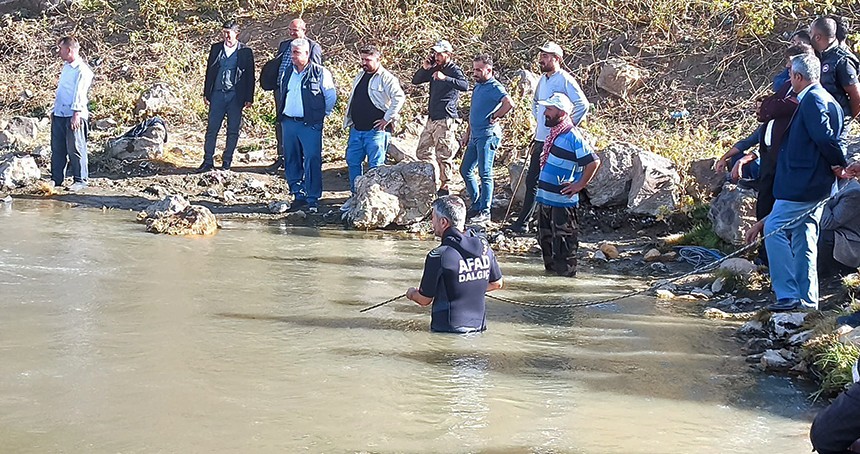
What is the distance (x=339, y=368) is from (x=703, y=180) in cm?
600

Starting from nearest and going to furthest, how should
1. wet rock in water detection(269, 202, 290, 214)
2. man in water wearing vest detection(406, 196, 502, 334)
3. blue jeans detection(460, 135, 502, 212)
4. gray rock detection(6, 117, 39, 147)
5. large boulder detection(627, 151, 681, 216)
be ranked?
man in water wearing vest detection(406, 196, 502, 334), large boulder detection(627, 151, 681, 216), blue jeans detection(460, 135, 502, 212), wet rock in water detection(269, 202, 290, 214), gray rock detection(6, 117, 39, 147)

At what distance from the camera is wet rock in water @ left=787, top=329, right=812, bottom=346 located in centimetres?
748

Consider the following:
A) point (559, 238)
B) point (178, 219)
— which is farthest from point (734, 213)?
point (178, 219)

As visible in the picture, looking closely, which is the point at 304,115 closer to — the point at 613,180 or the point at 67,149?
the point at 67,149

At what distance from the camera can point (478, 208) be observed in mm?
12406

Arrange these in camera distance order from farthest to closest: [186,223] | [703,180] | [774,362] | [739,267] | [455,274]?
1. [703,180]
2. [186,223]
3. [739,267]
4. [455,274]
5. [774,362]

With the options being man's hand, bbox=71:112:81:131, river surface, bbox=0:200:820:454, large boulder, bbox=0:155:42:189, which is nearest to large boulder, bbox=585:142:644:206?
river surface, bbox=0:200:820:454

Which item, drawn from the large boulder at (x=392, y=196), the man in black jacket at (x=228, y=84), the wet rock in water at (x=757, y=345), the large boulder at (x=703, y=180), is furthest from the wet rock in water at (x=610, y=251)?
the man in black jacket at (x=228, y=84)

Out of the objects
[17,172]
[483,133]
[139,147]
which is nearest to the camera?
[483,133]

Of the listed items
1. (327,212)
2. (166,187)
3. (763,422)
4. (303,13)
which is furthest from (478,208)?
(303,13)

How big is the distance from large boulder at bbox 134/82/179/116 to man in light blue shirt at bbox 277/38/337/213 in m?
4.30

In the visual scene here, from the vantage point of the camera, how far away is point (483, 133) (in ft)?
39.8

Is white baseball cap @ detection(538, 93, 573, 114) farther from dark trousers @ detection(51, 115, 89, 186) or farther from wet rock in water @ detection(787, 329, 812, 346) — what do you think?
dark trousers @ detection(51, 115, 89, 186)

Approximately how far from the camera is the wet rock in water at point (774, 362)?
7.30 m
